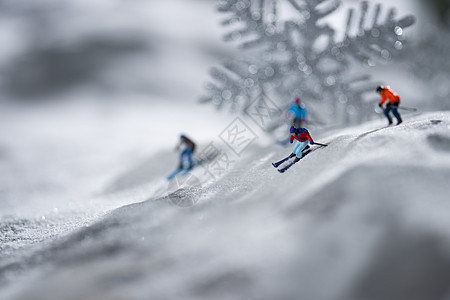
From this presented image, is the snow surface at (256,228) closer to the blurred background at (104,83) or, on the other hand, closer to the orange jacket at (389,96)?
the orange jacket at (389,96)

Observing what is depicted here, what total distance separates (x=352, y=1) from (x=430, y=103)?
1.65 meters

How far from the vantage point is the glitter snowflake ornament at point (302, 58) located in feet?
3.76

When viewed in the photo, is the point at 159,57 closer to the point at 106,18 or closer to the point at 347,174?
the point at 106,18

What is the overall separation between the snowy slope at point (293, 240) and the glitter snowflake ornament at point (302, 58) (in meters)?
0.45

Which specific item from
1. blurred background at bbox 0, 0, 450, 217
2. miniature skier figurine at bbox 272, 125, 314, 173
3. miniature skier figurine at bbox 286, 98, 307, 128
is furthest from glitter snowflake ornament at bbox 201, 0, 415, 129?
miniature skier figurine at bbox 272, 125, 314, 173

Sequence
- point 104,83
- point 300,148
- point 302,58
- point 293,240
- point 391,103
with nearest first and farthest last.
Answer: point 293,240
point 300,148
point 391,103
point 302,58
point 104,83

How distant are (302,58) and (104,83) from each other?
1248 millimetres

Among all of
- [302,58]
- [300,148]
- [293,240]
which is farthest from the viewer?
[302,58]

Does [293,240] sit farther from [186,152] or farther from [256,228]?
[186,152]

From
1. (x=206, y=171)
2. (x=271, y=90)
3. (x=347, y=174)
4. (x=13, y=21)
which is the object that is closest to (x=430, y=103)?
(x=271, y=90)

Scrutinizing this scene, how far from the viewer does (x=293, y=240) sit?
526 mm

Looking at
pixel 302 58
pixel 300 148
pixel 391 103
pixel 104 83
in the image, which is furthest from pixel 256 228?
pixel 104 83

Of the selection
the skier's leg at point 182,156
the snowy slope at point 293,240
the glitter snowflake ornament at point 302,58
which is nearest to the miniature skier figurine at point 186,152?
the skier's leg at point 182,156

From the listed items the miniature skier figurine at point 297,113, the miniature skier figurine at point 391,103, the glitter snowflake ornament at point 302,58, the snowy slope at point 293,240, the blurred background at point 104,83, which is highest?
the blurred background at point 104,83
